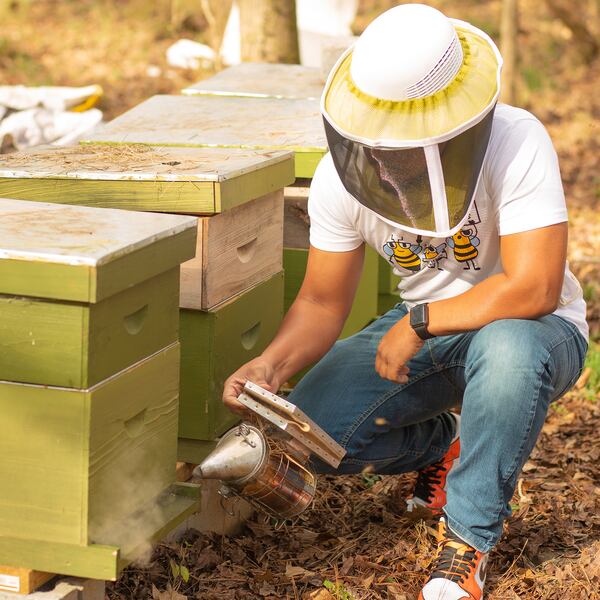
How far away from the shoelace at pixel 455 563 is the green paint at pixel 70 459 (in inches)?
29.2

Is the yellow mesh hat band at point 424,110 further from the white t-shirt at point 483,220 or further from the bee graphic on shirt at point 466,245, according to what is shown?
the bee graphic on shirt at point 466,245

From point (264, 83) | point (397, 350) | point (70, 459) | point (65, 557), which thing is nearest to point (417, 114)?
point (397, 350)

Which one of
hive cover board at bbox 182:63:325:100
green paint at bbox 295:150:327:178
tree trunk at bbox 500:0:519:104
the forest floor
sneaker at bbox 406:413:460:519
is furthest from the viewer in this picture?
tree trunk at bbox 500:0:519:104

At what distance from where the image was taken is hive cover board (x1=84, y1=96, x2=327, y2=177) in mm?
3102

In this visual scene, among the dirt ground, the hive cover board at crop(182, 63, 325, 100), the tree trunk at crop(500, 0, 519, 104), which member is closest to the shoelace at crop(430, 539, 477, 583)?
the dirt ground

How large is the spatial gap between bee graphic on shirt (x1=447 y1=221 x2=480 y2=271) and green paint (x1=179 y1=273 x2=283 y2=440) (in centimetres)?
57

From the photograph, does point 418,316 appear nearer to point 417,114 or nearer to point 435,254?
point 435,254

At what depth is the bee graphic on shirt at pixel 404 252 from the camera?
2633mm

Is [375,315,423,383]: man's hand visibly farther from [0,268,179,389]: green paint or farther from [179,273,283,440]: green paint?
[0,268,179,389]: green paint

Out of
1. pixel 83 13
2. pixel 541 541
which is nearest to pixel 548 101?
pixel 83 13

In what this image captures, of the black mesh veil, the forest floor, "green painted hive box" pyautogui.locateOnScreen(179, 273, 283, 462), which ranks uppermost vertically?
the black mesh veil

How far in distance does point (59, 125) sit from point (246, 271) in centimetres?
286

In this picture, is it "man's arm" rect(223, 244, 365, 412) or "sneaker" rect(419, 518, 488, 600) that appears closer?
"sneaker" rect(419, 518, 488, 600)

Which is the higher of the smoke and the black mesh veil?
the black mesh veil
